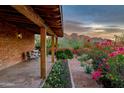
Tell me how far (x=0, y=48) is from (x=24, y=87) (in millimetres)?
3240

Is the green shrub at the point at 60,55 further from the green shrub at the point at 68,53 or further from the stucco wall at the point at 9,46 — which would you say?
the stucco wall at the point at 9,46

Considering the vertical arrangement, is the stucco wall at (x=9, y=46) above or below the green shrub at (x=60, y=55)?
above

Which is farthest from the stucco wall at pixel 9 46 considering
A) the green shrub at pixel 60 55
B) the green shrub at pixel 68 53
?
the green shrub at pixel 68 53

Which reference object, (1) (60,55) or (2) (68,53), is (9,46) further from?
(2) (68,53)

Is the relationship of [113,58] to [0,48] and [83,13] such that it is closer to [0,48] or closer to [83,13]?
[0,48]

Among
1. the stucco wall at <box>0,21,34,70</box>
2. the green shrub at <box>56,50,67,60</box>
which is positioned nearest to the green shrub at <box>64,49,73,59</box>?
the green shrub at <box>56,50,67,60</box>

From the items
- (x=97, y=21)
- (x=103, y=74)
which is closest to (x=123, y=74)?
(x=103, y=74)

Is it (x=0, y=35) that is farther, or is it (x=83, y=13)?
(x=83, y=13)

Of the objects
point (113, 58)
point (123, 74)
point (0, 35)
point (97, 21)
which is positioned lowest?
point (123, 74)

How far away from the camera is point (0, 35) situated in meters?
7.81

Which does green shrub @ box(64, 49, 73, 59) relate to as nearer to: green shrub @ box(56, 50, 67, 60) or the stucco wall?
green shrub @ box(56, 50, 67, 60)

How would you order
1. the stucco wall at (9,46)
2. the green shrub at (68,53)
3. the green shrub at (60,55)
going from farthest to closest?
the green shrub at (68,53) < the green shrub at (60,55) < the stucco wall at (9,46)

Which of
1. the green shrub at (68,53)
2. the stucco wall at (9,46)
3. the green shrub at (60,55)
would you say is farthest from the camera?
the green shrub at (68,53)

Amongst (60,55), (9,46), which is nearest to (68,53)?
(60,55)
